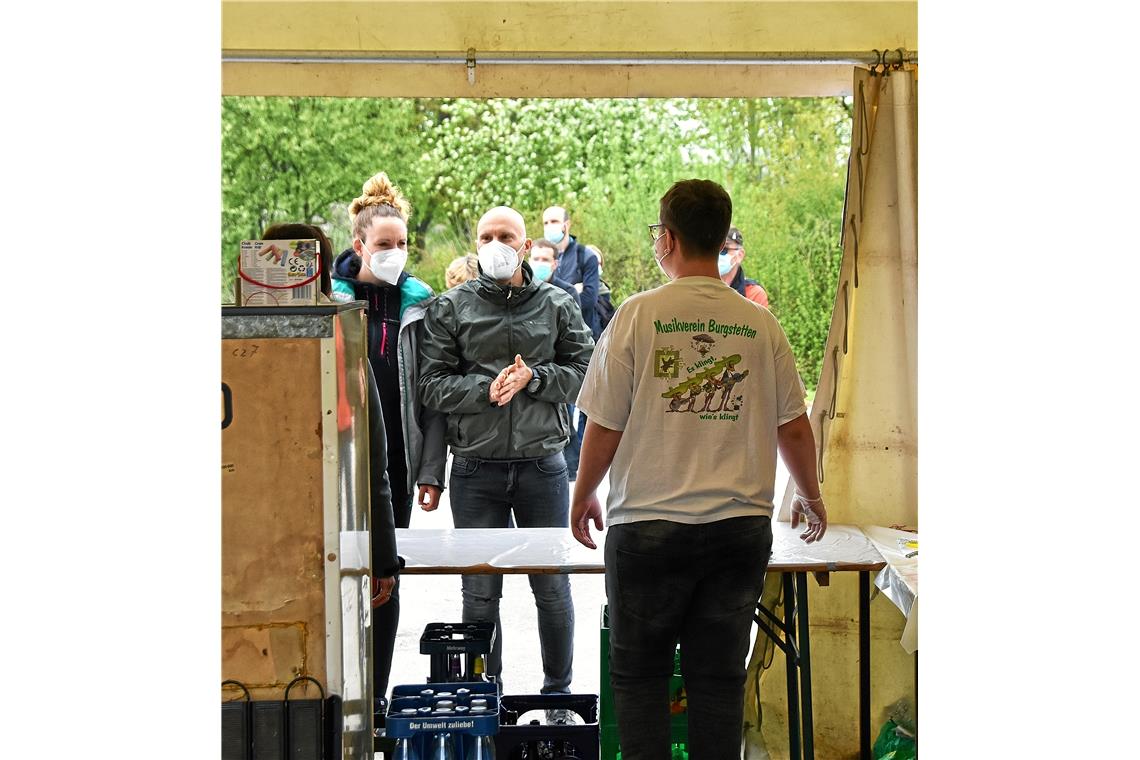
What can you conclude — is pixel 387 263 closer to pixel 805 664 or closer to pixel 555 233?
pixel 805 664

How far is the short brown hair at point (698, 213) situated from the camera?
98.4 inches

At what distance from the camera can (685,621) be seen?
2555 mm

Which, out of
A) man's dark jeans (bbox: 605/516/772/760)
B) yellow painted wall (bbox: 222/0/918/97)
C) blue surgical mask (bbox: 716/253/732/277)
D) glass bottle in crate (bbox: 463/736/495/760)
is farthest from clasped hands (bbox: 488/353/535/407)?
blue surgical mask (bbox: 716/253/732/277)

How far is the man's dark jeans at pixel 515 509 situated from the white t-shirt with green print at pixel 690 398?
43.5 inches

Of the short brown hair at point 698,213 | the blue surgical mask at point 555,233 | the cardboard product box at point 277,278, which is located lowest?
the cardboard product box at point 277,278

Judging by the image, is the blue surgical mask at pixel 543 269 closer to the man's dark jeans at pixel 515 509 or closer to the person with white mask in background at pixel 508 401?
the person with white mask in background at pixel 508 401

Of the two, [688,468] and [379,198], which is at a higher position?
[379,198]

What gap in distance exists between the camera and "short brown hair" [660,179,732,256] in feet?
8.20

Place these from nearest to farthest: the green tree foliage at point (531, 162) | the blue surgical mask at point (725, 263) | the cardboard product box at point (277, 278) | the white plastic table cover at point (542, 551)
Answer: the cardboard product box at point (277, 278) → the white plastic table cover at point (542, 551) → the blue surgical mask at point (725, 263) → the green tree foliage at point (531, 162)

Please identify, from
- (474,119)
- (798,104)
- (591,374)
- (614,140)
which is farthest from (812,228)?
(591,374)

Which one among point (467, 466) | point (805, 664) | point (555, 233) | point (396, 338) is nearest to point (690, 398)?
point (805, 664)

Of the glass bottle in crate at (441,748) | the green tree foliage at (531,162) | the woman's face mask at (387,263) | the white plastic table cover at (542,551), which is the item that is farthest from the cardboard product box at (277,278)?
the green tree foliage at (531,162)

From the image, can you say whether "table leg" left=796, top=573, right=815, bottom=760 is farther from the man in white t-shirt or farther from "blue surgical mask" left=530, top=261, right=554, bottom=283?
"blue surgical mask" left=530, top=261, right=554, bottom=283

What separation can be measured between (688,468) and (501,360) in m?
1.24
